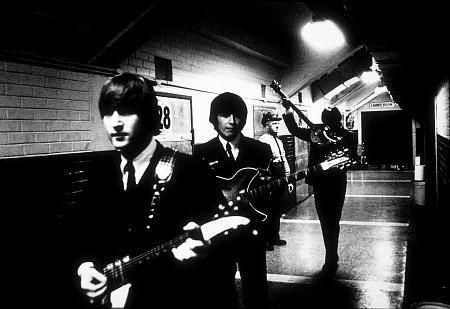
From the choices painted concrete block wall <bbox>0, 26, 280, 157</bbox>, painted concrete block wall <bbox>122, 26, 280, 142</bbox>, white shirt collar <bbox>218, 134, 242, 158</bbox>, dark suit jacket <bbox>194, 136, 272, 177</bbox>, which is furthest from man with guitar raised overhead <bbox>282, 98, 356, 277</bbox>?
painted concrete block wall <bbox>0, 26, 280, 157</bbox>

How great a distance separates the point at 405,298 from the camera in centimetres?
439

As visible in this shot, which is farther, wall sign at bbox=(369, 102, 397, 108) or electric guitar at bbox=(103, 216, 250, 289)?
wall sign at bbox=(369, 102, 397, 108)

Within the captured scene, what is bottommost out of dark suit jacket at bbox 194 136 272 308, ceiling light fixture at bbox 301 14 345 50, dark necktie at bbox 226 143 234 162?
dark suit jacket at bbox 194 136 272 308

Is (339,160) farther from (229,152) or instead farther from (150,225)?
(150,225)

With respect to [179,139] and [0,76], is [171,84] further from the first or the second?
[0,76]

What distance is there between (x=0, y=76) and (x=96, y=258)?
7.78ft

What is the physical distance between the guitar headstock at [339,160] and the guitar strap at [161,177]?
9.59 feet

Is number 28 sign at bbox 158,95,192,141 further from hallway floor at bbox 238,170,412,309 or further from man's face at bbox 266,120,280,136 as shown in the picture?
hallway floor at bbox 238,170,412,309

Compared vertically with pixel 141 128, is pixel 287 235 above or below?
below

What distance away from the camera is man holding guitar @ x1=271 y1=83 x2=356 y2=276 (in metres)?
4.93

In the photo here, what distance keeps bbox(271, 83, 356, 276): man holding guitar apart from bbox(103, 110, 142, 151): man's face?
311cm

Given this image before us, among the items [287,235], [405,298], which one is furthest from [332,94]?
[405,298]

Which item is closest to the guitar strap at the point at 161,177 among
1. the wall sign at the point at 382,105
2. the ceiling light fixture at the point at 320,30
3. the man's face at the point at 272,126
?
the ceiling light fixture at the point at 320,30

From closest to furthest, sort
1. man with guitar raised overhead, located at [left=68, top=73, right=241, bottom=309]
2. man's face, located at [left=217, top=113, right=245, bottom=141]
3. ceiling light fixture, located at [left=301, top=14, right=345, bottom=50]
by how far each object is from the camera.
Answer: man with guitar raised overhead, located at [left=68, top=73, right=241, bottom=309] < man's face, located at [left=217, top=113, right=245, bottom=141] < ceiling light fixture, located at [left=301, top=14, right=345, bottom=50]
